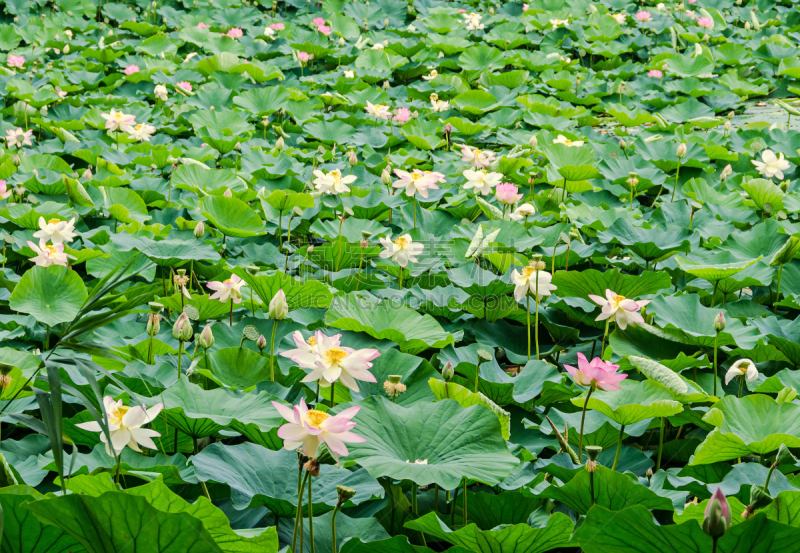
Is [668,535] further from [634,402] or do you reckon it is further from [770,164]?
[770,164]

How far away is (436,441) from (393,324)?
1.86ft

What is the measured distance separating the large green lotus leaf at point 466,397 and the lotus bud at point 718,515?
0.52 m

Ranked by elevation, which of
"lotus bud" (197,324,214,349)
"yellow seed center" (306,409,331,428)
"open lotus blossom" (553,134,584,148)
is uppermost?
"yellow seed center" (306,409,331,428)

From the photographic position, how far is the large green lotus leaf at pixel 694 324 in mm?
1622

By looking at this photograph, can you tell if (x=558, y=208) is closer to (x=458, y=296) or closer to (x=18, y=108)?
(x=458, y=296)

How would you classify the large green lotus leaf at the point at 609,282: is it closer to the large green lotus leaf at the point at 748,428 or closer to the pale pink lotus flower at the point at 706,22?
the large green lotus leaf at the point at 748,428

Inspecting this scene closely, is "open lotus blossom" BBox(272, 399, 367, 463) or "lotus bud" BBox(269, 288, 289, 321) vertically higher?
"open lotus blossom" BBox(272, 399, 367, 463)

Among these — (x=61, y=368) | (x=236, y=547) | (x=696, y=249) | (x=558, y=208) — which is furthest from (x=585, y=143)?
(x=236, y=547)

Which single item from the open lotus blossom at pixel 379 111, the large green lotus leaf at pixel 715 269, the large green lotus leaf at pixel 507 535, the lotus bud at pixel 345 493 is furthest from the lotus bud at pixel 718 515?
the open lotus blossom at pixel 379 111

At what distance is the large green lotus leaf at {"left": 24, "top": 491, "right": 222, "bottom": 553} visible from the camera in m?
0.77

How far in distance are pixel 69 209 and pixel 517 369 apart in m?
1.64

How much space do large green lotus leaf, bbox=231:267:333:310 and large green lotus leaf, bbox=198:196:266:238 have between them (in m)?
0.53

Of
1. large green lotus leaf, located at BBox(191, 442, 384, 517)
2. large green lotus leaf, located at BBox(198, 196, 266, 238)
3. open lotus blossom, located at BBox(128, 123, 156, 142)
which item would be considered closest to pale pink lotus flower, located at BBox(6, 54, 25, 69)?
open lotus blossom, located at BBox(128, 123, 156, 142)

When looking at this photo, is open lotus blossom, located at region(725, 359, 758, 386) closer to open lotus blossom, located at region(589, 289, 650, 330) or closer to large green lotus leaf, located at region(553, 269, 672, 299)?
open lotus blossom, located at region(589, 289, 650, 330)
